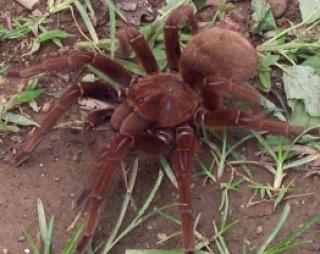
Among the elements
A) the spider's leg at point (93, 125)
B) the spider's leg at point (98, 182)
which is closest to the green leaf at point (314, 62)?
the spider's leg at point (93, 125)

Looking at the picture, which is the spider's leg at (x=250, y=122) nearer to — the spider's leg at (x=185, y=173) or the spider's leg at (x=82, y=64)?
the spider's leg at (x=185, y=173)

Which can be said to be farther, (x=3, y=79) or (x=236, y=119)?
(x=3, y=79)

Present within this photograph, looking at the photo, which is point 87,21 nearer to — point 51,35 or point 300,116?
point 51,35

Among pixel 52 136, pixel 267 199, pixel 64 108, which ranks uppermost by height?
pixel 64 108

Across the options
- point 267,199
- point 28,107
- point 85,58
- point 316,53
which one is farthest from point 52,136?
point 316,53

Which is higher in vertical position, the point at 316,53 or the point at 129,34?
the point at 129,34

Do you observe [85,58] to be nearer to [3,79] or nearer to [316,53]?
[3,79]
